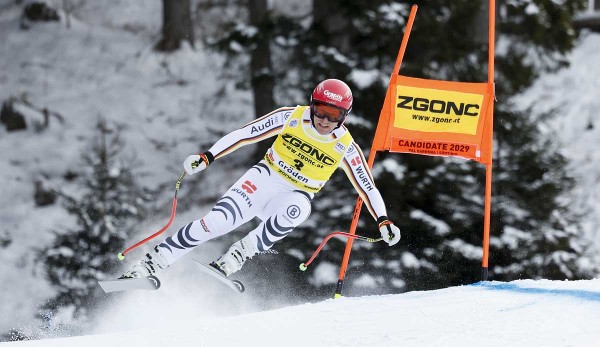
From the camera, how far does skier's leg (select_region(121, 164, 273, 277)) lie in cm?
633

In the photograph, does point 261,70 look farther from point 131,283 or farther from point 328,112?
point 131,283

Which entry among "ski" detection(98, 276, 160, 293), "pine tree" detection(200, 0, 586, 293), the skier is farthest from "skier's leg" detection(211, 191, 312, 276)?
"pine tree" detection(200, 0, 586, 293)

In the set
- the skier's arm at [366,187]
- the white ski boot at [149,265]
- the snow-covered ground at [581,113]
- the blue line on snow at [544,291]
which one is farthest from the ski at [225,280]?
the snow-covered ground at [581,113]

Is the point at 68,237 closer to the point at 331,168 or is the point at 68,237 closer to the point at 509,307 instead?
the point at 331,168

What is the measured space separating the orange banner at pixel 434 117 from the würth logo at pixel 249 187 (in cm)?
135

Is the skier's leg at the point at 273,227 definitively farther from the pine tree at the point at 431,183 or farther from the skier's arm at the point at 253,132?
the pine tree at the point at 431,183

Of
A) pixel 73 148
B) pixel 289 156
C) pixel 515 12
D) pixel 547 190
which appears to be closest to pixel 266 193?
pixel 289 156

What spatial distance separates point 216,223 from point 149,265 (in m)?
0.56

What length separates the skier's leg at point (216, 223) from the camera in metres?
6.33

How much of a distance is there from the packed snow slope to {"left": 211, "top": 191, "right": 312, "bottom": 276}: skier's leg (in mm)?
534

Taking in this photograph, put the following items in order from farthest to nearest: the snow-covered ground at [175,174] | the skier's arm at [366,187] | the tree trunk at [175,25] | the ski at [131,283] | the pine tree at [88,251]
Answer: the tree trunk at [175,25]
the pine tree at [88,251]
the skier's arm at [366,187]
the ski at [131,283]
the snow-covered ground at [175,174]

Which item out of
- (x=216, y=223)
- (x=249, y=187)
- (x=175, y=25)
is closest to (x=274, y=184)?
(x=249, y=187)

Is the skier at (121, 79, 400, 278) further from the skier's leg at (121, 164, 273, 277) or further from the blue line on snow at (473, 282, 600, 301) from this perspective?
the blue line on snow at (473, 282, 600, 301)

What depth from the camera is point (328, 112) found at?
6.15 metres
